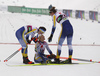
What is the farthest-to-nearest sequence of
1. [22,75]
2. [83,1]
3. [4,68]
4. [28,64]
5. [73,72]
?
[83,1] < [28,64] < [4,68] < [73,72] < [22,75]

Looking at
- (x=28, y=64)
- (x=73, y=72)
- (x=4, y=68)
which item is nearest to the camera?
(x=73, y=72)

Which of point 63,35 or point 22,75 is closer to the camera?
point 22,75

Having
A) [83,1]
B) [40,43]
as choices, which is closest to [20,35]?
[40,43]

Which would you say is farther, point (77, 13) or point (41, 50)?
point (77, 13)

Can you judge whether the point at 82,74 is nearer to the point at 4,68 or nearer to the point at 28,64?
the point at 28,64

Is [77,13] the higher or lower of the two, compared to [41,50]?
higher

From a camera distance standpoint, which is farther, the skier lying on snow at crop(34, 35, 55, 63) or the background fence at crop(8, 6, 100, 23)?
the background fence at crop(8, 6, 100, 23)

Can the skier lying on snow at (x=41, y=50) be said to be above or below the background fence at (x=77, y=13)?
below

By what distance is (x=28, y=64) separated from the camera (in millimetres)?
5070

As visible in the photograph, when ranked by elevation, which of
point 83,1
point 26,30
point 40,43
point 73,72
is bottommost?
point 73,72

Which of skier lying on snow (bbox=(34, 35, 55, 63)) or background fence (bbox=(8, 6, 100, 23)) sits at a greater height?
background fence (bbox=(8, 6, 100, 23))

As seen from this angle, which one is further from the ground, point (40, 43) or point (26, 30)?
point (26, 30)

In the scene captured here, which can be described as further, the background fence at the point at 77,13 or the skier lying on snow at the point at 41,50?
the background fence at the point at 77,13

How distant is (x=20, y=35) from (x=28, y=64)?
936 millimetres
